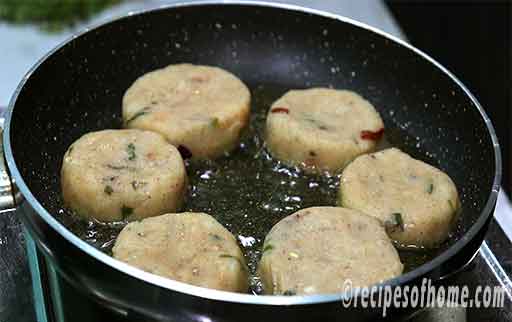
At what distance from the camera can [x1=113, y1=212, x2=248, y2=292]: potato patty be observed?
1.23m

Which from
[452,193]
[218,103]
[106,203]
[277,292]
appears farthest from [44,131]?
[452,193]

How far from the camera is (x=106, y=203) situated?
4.62 feet

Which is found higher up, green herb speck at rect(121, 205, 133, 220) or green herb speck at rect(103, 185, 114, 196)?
green herb speck at rect(103, 185, 114, 196)

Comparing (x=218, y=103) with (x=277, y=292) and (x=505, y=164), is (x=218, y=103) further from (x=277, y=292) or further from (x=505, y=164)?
(x=505, y=164)

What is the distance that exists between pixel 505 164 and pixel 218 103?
162cm

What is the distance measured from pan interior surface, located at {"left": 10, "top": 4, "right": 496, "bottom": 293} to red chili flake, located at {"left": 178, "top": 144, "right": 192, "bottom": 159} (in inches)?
1.1

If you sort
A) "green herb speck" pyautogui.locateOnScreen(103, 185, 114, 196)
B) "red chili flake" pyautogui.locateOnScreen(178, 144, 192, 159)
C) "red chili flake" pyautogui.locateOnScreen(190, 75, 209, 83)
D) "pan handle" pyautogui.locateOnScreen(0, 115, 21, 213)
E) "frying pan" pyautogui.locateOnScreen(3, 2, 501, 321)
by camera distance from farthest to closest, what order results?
"red chili flake" pyautogui.locateOnScreen(190, 75, 209, 83)
"red chili flake" pyautogui.locateOnScreen(178, 144, 192, 159)
"green herb speck" pyautogui.locateOnScreen(103, 185, 114, 196)
"pan handle" pyautogui.locateOnScreen(0, 115, 21, 213)
"frying pan" pyautogui.locateOnScreen(3, 2, 501, 321)

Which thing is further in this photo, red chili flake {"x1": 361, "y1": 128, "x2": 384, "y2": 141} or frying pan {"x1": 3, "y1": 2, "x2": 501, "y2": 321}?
red chili flake {"x1": 361, "y1": 128, "x2": 384, "y2": 141}

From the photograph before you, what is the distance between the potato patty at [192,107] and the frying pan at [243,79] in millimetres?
120

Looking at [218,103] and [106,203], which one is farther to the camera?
[218,103]

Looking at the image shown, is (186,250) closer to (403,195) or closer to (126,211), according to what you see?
(126,211)

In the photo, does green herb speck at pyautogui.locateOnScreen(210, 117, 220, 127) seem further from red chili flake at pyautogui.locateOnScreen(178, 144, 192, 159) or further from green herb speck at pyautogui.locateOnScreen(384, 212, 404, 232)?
green herb speck at pyautogui.locateOnScreen(384, 212, 404, 232)

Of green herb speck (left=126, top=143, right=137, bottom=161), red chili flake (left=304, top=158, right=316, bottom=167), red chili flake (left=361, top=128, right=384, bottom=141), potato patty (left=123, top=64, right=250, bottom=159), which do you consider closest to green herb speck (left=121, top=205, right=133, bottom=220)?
green herb speck (left=126, top=143, right=137, bottom=161)

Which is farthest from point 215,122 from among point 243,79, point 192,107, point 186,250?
point 186,250
